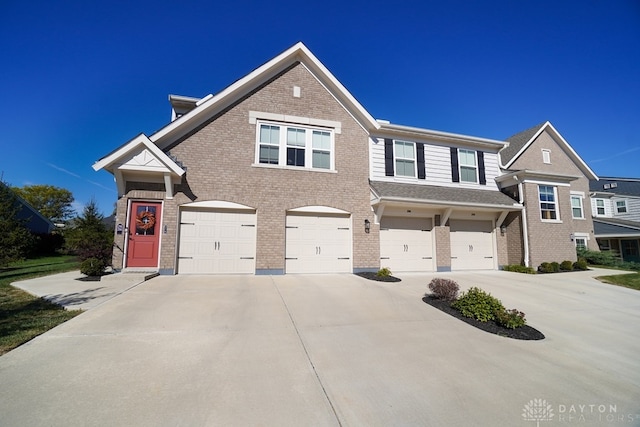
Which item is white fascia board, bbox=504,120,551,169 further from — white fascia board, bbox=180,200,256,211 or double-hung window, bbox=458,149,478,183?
white fascia board, bbox=180,200,256,211

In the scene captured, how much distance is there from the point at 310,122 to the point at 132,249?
8.31 metres

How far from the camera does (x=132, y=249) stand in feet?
32.9

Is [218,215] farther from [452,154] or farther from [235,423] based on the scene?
[452,154]

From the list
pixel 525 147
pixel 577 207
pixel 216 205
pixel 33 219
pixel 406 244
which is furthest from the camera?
pixel 33 219

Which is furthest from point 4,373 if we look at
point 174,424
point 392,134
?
point 392,134

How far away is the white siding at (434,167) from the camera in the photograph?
1296 centimetres

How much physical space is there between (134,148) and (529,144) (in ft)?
69.2

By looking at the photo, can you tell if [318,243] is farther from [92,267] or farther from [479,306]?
[92,267]

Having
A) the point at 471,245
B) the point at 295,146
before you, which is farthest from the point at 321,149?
the point at 471,245

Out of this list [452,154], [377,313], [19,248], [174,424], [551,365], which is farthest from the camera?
[452,154]

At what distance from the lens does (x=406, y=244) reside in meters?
12.8

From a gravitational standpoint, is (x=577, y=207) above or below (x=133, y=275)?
above

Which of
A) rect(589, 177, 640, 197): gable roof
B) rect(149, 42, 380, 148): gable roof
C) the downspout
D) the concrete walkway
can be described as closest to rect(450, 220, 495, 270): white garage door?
the downspout

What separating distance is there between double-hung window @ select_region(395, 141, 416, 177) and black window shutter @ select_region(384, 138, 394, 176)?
0.35 meters
